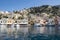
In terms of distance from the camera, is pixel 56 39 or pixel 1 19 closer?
pixel 56 39

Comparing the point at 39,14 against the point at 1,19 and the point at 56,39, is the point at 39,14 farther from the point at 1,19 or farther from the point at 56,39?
the point at 56,39

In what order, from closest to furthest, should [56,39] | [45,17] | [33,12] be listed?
[56,39]
[45,17]
[33,12]

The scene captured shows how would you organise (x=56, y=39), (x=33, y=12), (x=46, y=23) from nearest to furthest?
(x=56, y=39), (x=46, y=23), (x=33, y=12)

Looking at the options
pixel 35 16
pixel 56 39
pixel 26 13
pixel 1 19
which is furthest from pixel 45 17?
pixel 56 39

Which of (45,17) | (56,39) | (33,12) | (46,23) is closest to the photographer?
(56,39)

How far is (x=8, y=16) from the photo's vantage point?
111 m

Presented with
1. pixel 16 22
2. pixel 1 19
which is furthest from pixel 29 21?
pixel 1 19

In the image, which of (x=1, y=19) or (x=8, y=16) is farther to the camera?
(x=8, y=16)

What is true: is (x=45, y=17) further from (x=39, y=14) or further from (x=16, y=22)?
(x=16, y=22)

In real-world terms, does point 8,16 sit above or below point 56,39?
above

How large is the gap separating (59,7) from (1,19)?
3263 centimetres

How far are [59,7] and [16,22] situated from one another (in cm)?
2772

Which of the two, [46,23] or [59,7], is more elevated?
[59,7]

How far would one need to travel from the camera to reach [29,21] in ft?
331
